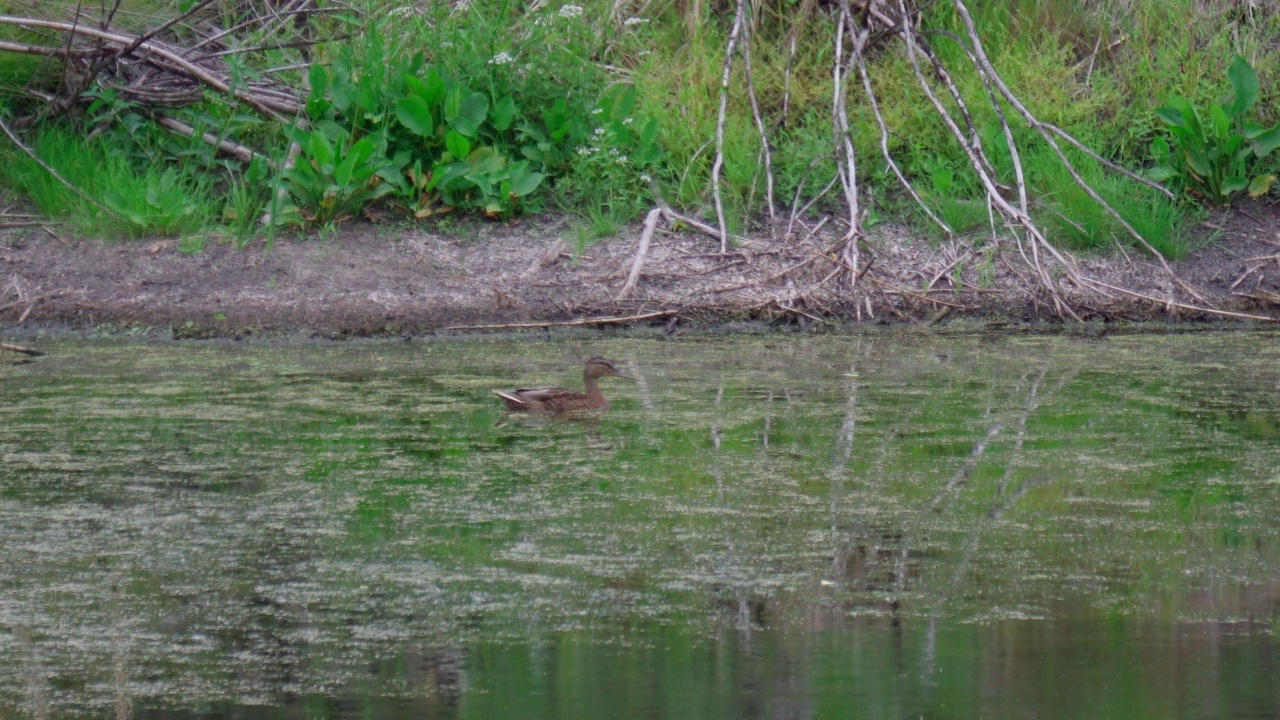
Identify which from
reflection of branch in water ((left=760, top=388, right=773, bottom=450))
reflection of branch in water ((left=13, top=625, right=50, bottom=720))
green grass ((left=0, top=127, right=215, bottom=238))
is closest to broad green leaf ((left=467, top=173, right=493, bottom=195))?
green grass ((left=0, top=127, right=215, bottom=238))

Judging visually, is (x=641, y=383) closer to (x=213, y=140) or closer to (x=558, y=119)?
(x=558, y=119)

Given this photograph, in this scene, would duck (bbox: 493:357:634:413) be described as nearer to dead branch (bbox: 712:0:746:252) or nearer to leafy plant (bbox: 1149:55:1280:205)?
dead branch (bbox: 712:0:746:252)

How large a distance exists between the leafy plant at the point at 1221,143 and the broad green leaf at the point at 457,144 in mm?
3874

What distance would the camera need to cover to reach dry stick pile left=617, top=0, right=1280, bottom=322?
847 centimetres

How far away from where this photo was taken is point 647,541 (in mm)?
4492

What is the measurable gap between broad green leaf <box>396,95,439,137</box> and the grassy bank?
11mm

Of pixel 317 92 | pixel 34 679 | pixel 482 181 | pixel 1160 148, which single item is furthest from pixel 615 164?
pixel 34 679

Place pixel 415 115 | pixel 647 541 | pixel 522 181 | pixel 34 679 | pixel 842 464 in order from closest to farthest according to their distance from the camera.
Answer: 1. pixel 34 679
2. pixel 647 541
3. pixel 842 464
4. pixel 415 115
5. pixel 522 181

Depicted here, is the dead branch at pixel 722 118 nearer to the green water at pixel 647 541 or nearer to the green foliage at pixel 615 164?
the green foliage at pixel 615 164

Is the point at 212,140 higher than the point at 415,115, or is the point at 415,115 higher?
the point at 415,115

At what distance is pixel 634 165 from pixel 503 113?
832 mm

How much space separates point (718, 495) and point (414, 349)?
10.1ft

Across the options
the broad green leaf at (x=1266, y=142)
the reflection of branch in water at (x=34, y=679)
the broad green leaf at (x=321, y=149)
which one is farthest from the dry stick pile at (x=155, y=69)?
the reflection of branch in water at (x=34, y=679)

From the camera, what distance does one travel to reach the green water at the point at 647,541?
345 centimetres
